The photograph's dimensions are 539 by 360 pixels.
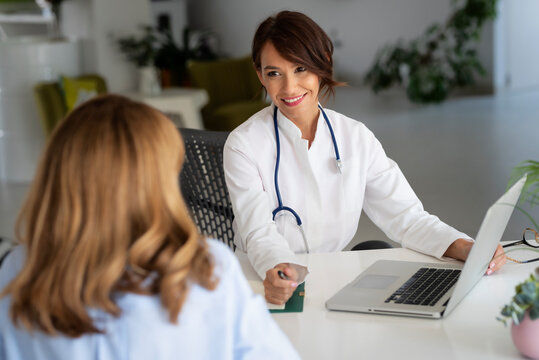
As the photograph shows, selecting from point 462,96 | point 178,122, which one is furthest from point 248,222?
point 462,96

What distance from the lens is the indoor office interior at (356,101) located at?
1380 millimetres

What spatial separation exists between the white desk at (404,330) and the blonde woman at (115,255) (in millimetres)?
361

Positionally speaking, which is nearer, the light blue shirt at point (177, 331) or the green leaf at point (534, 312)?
the light blue shirt at point (177, 331)

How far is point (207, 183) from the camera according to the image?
7.54 ft

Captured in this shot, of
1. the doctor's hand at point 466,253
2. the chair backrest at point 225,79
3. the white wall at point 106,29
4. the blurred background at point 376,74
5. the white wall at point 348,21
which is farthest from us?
the white wall at point 348,21

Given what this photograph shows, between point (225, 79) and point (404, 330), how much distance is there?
5671 mm

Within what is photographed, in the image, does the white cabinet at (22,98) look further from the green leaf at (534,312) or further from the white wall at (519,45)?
the white wall at (519,45)

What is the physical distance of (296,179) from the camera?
6.53ft

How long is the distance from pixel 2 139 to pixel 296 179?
15.7 ft

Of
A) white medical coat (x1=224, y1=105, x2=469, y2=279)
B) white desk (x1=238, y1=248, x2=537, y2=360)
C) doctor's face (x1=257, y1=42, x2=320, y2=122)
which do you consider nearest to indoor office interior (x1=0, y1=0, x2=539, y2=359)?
white desk (x1=238, y1=248, x2=537, y2=360)

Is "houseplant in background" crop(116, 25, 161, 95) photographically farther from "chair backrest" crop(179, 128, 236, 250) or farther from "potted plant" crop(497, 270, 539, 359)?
"potted plant" crop(497, 270, 539, 359)

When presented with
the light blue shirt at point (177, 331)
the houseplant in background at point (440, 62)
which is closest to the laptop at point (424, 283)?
the light blue shirt at point (177, 331)

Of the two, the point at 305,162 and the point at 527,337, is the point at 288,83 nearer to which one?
the point at 305,162

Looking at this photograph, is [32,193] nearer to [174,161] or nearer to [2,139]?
[174,161]
